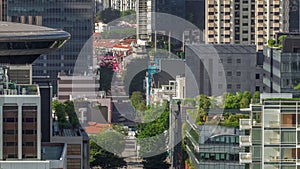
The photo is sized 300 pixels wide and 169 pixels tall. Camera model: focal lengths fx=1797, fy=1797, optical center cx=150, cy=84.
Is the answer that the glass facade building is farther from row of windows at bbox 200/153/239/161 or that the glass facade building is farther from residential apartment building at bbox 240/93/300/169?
residential apartment building at bbox 240/93/300/169

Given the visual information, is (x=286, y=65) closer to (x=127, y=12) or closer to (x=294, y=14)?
(x=294, y=14)

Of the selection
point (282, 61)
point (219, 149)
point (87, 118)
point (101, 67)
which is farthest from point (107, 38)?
point (219, 149)

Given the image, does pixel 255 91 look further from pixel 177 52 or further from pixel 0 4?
pixel 177 52

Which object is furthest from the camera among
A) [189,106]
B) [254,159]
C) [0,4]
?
[0,4]

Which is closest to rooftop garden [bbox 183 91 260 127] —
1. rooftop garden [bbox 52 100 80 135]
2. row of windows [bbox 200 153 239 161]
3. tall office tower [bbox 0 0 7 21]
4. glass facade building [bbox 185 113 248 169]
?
glass facade building [bbox 185 113 248 169]

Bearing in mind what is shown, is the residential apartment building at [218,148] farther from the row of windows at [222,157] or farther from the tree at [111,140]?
the tree at [111,140]

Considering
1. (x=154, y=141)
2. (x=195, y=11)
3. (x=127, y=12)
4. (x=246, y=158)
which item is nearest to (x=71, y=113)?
(x=154, y=141)
